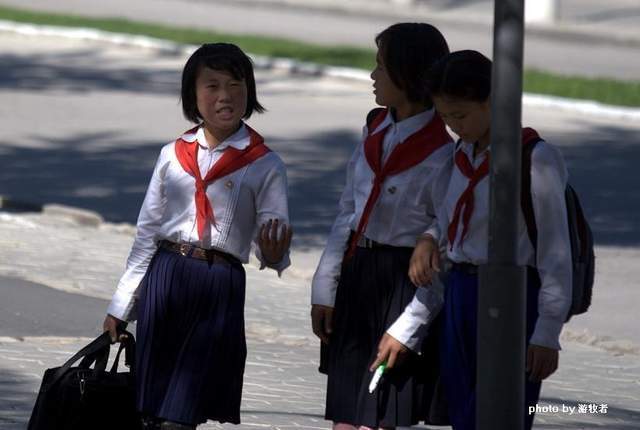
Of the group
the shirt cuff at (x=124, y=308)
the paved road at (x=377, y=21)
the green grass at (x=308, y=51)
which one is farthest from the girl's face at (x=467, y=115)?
the paved road at (x=377, y=21)

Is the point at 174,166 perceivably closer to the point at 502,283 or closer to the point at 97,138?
the point at 502,283

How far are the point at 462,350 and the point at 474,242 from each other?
327 millimetres

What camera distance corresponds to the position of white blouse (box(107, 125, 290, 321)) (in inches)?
215

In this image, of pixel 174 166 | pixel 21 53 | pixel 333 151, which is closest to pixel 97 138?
pixel 333 151

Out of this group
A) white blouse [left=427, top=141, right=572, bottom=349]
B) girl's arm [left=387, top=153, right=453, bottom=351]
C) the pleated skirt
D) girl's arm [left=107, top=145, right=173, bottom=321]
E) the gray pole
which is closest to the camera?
the gray pole

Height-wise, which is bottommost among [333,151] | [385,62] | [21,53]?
[385,62]

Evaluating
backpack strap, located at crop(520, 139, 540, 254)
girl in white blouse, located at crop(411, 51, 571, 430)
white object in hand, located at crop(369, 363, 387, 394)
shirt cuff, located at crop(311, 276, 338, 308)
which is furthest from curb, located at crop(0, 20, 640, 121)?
backpack strap, located at crop(520, 139, 540, 254)

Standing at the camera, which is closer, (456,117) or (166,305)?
(456,117)

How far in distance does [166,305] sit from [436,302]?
2.90 feet

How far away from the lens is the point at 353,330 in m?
5.44

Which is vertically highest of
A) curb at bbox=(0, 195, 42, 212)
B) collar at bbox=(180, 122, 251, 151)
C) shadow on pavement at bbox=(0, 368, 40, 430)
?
curb at bbox=(0, 195, 42, 212)

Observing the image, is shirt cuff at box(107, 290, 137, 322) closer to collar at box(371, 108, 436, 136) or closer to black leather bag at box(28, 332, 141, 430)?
black leather bag at box(28, 332, 141, 430)

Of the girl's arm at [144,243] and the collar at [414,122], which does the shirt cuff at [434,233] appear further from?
the girl's arm at [144,243]

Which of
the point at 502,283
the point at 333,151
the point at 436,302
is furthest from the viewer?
the point at 333,151
